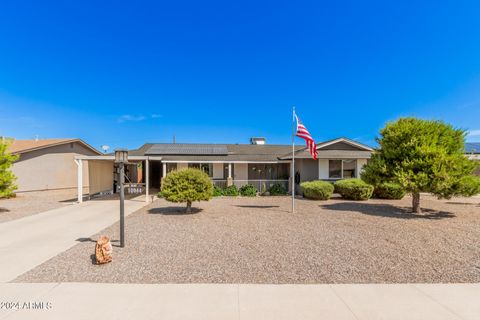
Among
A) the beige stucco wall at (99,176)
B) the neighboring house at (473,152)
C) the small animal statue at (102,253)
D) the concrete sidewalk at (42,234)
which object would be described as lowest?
the concrete sidewalk at (42,234)

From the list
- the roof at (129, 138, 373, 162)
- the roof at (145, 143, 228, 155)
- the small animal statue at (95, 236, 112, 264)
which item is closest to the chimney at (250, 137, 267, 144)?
the roof at (129, 138, 373, 162)

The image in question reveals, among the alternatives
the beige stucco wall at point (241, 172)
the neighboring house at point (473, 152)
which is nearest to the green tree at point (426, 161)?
the neighboring house at point (473, 152)

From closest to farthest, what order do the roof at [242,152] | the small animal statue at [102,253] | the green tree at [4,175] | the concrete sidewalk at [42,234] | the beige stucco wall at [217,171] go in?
the small animal statue at [102,253], the concrete sidewalk at [42,234], the green tree at [4,175], the roof at [242,152], the beige stucco wall at [217,171]

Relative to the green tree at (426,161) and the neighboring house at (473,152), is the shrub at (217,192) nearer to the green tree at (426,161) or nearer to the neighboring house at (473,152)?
the green tree at (426,161)

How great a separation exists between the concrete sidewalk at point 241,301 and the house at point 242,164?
436 inches

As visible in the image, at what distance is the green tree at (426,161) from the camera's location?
9.02 metres

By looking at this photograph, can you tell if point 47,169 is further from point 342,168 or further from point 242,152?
point 342,168

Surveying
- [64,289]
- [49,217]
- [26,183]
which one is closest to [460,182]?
[64,289]

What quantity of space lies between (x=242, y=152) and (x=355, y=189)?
1036cm

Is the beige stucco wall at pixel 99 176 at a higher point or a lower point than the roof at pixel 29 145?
lower

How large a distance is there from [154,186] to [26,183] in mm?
9068

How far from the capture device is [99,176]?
17.5m

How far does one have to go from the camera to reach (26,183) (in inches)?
677

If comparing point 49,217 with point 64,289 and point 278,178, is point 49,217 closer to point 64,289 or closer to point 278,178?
point 64,289
